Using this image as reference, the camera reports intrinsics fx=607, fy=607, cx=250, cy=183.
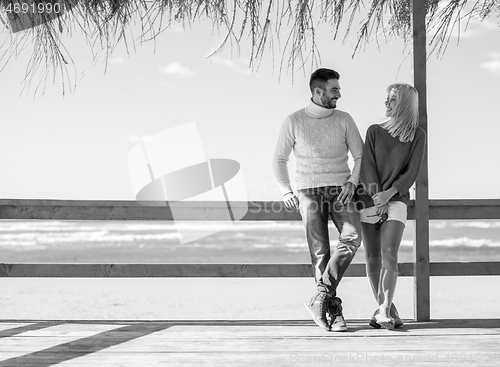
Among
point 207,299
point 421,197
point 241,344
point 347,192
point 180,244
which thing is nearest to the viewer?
point 241,344

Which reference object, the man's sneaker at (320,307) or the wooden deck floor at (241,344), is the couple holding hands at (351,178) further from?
the wooden deck floor at (241,344)

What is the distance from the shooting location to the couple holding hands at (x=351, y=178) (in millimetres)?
3219

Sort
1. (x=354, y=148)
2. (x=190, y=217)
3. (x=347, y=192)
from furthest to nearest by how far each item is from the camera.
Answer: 1. (x=190, y=217)
2. (x=354, y=148)
3. (x=347, y=192)

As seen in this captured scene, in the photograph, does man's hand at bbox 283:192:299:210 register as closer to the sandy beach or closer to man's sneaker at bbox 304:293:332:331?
man's sneaker at bbox 304:293:332:331

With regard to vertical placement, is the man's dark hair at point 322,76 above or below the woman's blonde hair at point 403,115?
above

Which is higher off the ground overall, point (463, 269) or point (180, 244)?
point (463, 269)

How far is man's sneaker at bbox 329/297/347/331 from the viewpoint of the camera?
3223 mm

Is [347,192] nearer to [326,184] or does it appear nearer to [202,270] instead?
[326,184]

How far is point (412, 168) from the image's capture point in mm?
3246

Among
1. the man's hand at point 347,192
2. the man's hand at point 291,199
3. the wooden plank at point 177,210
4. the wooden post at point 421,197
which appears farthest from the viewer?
the wooden plank at point 177,210

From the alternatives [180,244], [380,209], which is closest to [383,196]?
[380,209]

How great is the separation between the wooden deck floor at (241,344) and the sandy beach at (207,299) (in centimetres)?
1071

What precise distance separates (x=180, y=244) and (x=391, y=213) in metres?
18.2

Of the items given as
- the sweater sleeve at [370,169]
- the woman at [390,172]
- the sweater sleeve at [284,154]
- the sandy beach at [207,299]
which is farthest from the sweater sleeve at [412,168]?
the sandy beach at [207,299]
